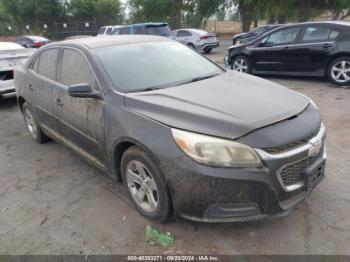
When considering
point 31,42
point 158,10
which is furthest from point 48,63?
point 158,10

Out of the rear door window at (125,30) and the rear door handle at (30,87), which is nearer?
the rear door handle at (30,87)

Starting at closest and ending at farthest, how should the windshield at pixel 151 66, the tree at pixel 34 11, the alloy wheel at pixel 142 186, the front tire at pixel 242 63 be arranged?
the alloy wheel at pixel 142 186 → the windshield at pixel 151 66 → the front tire at pixel 242 63 → the tree at pixel 34 11

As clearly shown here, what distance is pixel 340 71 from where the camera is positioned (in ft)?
25.1

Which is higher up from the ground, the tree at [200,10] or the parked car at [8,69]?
the tree at [200,10]

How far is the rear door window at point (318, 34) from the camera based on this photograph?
25.2 feet

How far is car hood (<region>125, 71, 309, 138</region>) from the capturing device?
8.25 ft

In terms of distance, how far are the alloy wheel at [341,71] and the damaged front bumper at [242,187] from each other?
19.1 feet

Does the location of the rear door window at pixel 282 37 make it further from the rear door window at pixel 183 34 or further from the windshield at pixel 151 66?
the rear door window at pixel 183 34

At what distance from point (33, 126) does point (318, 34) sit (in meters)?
6.75

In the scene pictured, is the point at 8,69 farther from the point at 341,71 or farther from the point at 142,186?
the point at 341,71

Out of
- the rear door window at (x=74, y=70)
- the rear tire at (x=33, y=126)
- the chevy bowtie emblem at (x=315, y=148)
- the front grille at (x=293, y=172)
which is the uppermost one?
the rear door window at (x=74, y=70)

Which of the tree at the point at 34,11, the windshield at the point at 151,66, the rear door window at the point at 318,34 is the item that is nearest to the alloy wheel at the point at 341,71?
the rear door window at the point at 318,34

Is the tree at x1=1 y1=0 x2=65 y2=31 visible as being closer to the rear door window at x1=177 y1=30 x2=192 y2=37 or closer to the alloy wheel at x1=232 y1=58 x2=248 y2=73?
the rear door window at x1=177 y1=30 x2=192 y2=37

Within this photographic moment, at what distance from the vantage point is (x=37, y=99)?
15.1 feet
